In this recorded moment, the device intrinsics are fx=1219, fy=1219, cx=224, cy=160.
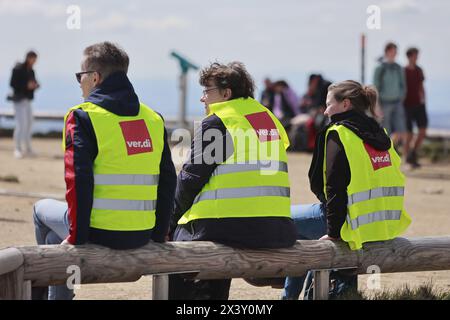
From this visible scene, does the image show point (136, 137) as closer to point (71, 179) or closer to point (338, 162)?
point (71, 179)

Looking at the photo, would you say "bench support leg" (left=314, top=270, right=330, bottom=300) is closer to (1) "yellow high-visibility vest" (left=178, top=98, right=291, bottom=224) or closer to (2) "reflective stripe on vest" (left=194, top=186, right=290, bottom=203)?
(1) "yellow high-visibility vest" (left=178, top=98, right=291, bottom=224)

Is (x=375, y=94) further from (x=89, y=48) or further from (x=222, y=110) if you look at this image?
(x=89, y=48)

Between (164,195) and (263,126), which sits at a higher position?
(263,126)

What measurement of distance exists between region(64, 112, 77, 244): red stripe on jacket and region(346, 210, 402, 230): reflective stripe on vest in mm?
1697

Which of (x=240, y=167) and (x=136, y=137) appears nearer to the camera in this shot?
(x=136, y=137)

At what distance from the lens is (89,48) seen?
6.39 metres

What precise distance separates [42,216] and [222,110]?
1175 millimetres

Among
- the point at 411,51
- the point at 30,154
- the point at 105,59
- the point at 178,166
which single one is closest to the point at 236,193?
the point at 105,59

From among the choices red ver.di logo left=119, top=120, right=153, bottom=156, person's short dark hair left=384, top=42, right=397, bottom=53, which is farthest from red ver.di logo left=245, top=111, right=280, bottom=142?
person's short dark hair left=384, top=42, right=397, bottom=53

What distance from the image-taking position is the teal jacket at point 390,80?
54.1ft

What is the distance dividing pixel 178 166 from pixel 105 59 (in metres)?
9.65

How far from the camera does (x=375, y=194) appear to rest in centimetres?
704

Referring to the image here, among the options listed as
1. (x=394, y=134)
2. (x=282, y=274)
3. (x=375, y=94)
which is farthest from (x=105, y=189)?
(x=394, y=134)

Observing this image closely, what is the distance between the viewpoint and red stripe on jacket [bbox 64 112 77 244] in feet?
20.0
